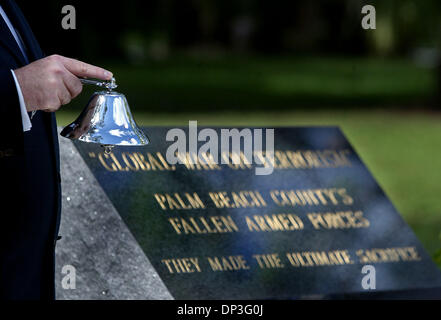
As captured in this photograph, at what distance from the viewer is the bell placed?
7.47 feet

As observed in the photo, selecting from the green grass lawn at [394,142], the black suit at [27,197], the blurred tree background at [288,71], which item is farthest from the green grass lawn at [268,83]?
the black suit at [27,197]

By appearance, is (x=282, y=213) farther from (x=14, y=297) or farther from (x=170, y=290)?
(x=14, y=297)

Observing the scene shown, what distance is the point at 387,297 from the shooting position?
11.1 feet

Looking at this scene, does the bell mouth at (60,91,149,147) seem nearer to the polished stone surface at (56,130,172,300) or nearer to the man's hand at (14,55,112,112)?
the man's hand at (14,55,112,112)

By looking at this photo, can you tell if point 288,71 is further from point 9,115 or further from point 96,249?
point 9,115

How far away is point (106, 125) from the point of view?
7.56 ft

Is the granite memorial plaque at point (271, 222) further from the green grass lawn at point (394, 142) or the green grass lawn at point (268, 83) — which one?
the green grass lawn at point (268, 83)

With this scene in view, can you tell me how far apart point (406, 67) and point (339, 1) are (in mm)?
5438

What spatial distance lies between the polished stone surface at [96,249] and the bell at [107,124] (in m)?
0.86

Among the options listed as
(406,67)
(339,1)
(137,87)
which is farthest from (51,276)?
(406,67)

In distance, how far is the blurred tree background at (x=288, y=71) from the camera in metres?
9.97

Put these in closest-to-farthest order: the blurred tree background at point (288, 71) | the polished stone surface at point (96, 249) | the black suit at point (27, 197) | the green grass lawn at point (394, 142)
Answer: the black suit at point (27, 197) < the polished stone surface at point (96, 249) < the green grass lawn at point (394, 142) < the blurred tree background at point (288, 71)

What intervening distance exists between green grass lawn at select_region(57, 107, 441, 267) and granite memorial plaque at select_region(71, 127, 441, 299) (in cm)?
246

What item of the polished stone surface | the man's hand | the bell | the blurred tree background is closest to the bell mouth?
the bell
